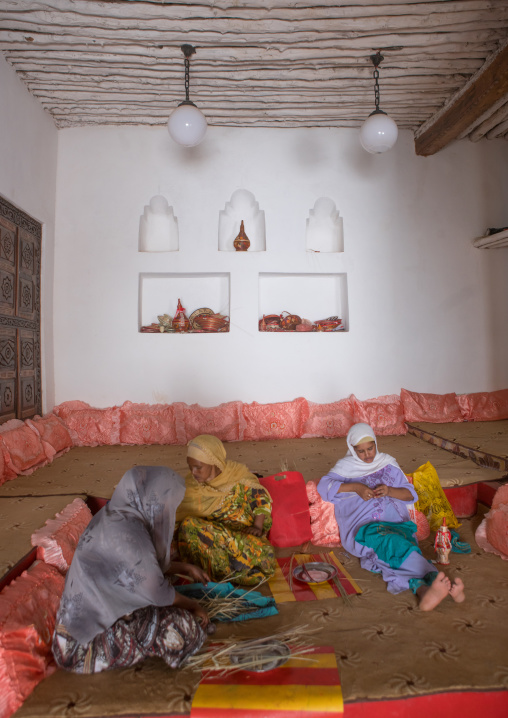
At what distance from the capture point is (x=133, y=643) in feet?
5.76

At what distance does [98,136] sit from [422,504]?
15.1ft

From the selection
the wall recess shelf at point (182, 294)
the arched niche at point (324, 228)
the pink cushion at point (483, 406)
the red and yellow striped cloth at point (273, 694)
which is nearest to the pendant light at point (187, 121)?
the wall recess shelf at point (182, 294)

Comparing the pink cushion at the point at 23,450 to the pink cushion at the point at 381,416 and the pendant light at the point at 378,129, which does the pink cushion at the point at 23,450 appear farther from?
the pendant light at the point at 378,129

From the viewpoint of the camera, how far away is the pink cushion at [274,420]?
185 inches

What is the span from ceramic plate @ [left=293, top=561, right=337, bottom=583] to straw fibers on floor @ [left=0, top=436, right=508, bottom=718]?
0.16m

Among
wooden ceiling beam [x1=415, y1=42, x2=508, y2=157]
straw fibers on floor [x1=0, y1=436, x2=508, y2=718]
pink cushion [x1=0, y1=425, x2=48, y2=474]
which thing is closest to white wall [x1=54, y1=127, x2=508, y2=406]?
wooden ceiling beam [x1=415, y1=42, x2=508, y2=157]

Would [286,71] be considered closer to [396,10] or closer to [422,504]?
[396,10]

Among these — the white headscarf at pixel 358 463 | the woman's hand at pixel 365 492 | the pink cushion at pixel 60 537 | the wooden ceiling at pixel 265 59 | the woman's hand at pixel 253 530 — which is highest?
the wooden ceiling at pixel 265 59

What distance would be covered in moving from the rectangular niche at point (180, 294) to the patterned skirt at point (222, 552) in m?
2.96

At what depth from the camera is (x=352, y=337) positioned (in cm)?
495

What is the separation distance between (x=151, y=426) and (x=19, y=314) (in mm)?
1563

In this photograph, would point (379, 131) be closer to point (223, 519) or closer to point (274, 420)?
point (274, 420)

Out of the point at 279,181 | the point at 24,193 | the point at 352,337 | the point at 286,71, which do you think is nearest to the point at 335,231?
the point at 279,181

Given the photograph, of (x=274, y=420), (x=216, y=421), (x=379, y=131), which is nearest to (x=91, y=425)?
(x=216, y=421)
